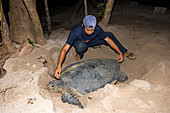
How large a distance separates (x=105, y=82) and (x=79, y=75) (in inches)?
18.0

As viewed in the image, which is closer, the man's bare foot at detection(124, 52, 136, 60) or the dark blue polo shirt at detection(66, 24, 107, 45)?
the dark blue polo shirt at detection(66, 24, 107, 45)

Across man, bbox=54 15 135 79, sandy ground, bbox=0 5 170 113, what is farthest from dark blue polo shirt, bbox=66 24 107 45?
sandy ground, bbox=0 5 170 113

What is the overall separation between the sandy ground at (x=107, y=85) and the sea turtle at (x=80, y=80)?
0.30 feet

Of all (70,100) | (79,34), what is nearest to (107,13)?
(79,34)

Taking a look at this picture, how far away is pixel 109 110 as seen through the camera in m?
1.41

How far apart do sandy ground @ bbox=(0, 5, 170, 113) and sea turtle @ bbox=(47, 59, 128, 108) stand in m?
0.09

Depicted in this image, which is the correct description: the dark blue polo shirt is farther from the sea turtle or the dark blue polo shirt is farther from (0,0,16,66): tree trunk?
(0,0,16,66): tree trunk

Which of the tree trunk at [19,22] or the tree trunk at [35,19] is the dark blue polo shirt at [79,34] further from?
the tree trunk at [19,22]

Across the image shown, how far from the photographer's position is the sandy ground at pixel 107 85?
4.78 ft

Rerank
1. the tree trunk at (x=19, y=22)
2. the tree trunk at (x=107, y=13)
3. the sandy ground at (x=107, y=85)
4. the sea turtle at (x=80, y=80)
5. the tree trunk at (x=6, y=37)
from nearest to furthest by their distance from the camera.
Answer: the sandy ground at (x=107, y=85) < the sea turtle at (x=80, y=80) < the tree trunk at (x=6, y=37) < the tree trunk at (x=19, y=22) < the tree trunk at (x=107, y=13)

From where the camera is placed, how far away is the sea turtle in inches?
67.1

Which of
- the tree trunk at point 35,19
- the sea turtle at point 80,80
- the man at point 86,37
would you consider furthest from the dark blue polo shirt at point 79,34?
the tree trunk at point 35,19

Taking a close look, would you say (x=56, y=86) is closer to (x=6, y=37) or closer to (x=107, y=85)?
(x=107, y=85)

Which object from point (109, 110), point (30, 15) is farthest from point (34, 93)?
point (30, 15)
